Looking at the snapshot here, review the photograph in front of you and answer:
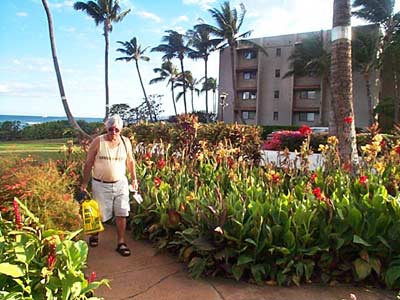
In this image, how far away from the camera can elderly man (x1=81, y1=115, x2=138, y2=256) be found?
3.98m

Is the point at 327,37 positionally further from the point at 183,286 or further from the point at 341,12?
the point at 183,286

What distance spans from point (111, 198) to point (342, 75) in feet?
13.3

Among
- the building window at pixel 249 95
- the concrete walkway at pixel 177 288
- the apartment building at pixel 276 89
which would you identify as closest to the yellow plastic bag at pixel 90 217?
the concrete walkway at pixel 177 288

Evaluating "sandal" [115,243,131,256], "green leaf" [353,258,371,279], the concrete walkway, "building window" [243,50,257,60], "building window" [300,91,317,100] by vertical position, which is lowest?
the concrete walkway

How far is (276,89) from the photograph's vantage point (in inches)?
1410

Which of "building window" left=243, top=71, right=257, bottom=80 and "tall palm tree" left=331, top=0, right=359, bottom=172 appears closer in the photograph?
"tall palm tree" left=331, top=0, right=359, bottom=172

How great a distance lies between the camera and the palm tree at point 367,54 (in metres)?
28.4

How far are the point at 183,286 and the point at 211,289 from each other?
25cm

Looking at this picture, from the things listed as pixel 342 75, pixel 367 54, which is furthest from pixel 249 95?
pixel 342 75

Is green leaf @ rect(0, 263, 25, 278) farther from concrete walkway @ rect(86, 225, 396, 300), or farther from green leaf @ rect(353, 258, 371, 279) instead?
green leaf @ rect(353, 258, 371, 279)

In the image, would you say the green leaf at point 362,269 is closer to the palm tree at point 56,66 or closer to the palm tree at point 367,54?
the palm tree at point 56,66

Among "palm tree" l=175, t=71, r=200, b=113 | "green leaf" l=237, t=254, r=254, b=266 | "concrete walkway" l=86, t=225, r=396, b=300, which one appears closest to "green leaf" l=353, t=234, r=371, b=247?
"concrete walkway" l=86, t=225, r=396, b=300

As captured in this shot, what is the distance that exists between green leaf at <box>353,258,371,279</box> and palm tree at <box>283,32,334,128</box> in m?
29.8

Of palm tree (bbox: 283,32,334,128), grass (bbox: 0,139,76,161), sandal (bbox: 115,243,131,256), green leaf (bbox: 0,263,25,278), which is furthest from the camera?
palm tree (bbox: 283,32,334,128)
